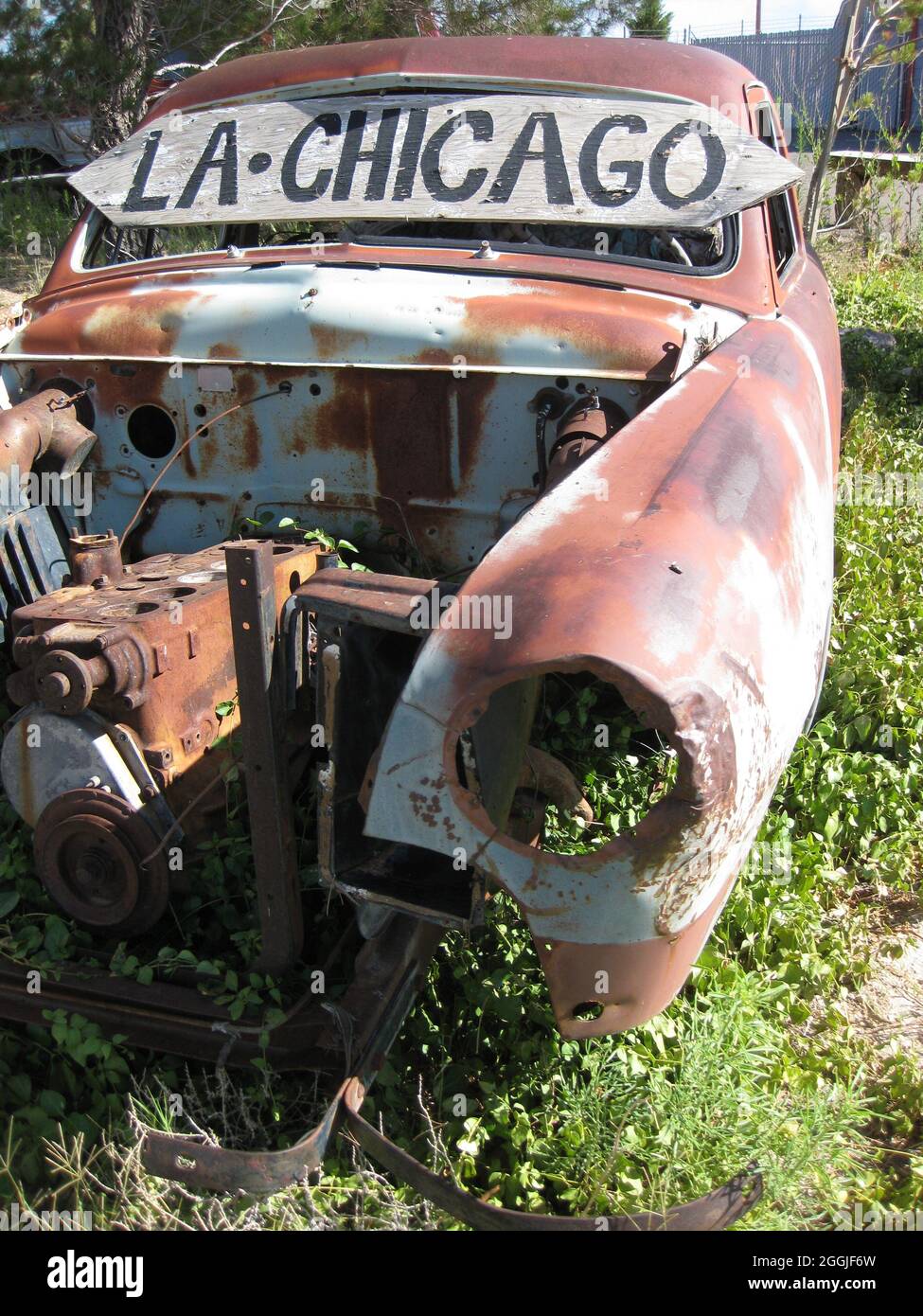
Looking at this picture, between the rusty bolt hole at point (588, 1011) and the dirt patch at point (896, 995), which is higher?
the rusty bolt hole at point (588, 1011)

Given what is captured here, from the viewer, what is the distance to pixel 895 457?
5.80 metres

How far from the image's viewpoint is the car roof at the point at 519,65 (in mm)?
3273

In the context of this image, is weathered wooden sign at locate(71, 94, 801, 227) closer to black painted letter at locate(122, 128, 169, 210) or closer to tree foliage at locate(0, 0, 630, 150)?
black painted letter at locate(122, 128, 169, 210)

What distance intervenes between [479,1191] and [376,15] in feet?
32.1

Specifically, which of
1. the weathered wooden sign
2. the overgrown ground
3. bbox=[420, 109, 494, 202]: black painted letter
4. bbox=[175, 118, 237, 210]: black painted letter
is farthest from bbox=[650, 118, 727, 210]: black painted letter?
the overgrown ground

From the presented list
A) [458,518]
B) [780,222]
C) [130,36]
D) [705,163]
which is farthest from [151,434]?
[130,36]

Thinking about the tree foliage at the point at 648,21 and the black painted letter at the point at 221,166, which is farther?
the tree foliage at the point at 648,21

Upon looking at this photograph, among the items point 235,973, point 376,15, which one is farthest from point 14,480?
point 376,15

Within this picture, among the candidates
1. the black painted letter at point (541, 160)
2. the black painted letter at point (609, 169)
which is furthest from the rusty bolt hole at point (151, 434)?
the black painted letter at point (609, 169)

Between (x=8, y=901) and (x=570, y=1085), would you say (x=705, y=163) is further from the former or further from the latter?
(x=8, y=901)

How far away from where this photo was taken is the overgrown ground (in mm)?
2092

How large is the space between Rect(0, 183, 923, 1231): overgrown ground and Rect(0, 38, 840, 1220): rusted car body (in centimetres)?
31

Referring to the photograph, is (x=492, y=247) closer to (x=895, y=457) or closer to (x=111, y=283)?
(x=111, y=283)

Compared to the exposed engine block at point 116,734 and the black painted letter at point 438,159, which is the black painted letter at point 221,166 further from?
the exposed engine block at point 116,734
